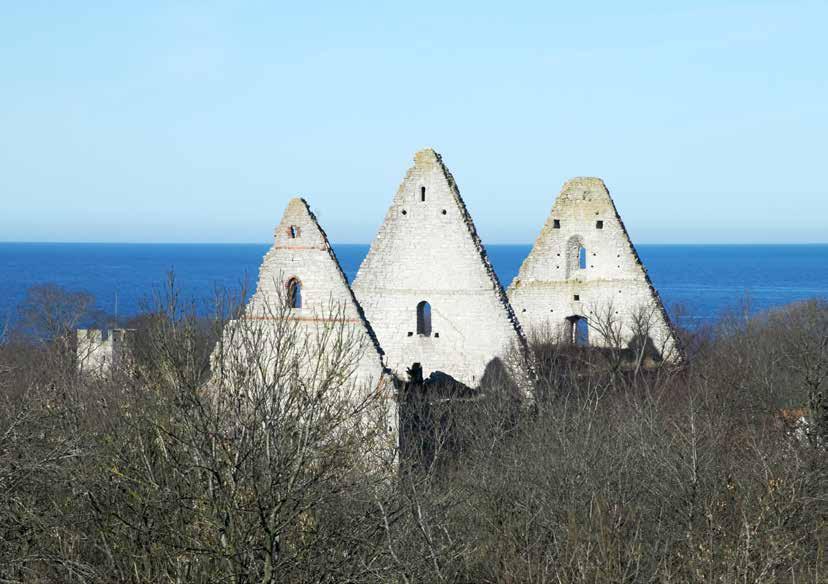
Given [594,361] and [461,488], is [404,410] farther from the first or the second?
[594,361]

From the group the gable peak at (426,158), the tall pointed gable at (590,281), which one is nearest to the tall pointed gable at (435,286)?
the gable peak at (426,158)

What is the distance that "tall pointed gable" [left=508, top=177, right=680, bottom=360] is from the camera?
1104 inches

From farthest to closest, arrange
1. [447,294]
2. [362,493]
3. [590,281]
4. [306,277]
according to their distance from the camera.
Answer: [590,281] → [447,294] → [306,277] → [362,493]

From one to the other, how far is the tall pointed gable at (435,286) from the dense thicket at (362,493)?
121 cm

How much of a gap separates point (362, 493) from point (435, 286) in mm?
7882

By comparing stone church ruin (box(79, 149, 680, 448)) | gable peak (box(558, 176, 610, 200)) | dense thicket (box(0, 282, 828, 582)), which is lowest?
dense thicket (box(0, 282, 828, 582))

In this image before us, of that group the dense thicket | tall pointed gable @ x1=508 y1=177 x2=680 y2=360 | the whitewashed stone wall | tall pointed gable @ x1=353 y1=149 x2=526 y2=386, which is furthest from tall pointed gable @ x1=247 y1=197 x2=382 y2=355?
tall pointed gable @ x1=508 y1=177 x2=680 y2=360

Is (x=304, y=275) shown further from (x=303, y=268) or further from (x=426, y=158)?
(x=426, y=158)

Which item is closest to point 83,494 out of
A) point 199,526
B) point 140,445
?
point 140,445

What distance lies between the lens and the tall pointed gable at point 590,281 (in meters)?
28.0

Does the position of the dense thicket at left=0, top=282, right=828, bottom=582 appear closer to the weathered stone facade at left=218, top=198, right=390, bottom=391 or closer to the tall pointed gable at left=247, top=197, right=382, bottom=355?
the weathered stone facade at left=218, top=198, right=390, bottom=391

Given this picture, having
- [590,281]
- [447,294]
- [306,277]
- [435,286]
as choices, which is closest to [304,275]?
[306,277]

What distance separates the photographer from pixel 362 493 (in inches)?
667

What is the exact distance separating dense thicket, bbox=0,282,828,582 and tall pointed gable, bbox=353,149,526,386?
1207mm
